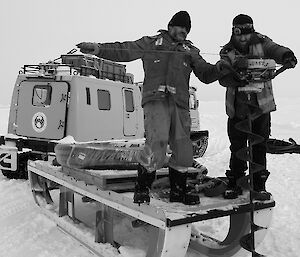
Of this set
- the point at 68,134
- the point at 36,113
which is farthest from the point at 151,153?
the point at 36,113

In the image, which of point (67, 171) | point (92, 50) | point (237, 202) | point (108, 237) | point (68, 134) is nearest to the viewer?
point (92, 50)

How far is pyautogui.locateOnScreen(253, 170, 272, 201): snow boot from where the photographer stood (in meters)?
3.45

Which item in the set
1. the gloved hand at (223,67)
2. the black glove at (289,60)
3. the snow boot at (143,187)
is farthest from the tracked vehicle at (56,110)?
the black glove at (289,60)

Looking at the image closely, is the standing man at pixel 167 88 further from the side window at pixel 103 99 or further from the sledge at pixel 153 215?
the side window at pixel 103 99

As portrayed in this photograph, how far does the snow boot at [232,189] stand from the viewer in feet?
11.5

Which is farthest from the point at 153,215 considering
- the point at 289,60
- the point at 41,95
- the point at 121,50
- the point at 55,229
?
the point at 41,95

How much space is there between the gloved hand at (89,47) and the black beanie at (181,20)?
697 millimetres

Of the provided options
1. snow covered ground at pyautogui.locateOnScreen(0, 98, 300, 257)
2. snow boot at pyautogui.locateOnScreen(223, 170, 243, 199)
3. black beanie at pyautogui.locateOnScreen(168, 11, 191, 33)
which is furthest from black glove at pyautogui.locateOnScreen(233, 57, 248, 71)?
snow covered ground at pyautogui.locateOnScreen(0, 98, 300, 257)

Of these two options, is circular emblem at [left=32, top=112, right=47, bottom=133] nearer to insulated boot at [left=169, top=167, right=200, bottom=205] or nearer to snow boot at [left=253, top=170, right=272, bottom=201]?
insulated boot at [left=169, top=167, right=200, bottom=205]

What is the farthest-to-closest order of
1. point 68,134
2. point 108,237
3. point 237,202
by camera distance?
point 68,134, point 108,237, point 237,202

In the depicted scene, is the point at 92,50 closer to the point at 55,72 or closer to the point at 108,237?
the point at 108,237

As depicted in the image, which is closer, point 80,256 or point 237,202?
point 237,202

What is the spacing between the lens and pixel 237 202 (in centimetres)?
339

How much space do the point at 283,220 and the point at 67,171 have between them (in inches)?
107
